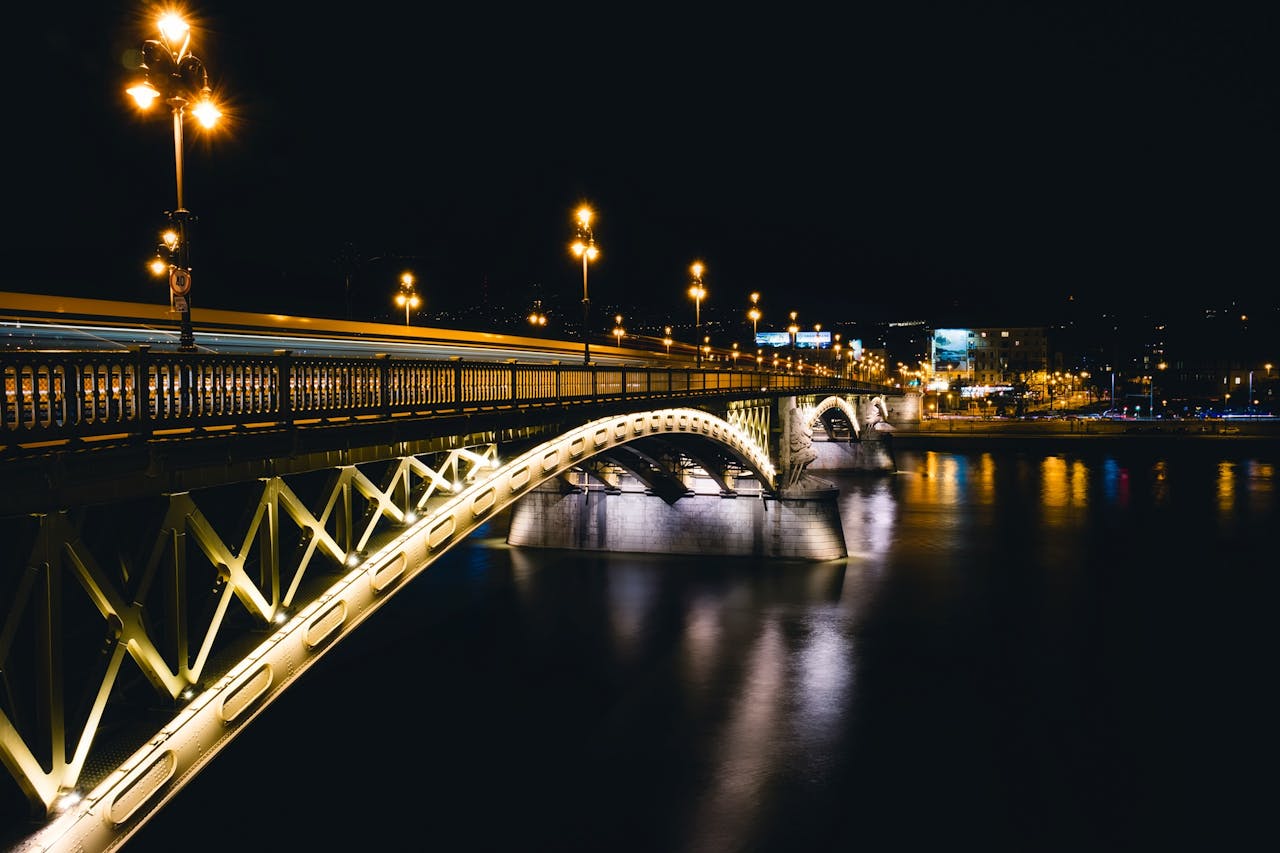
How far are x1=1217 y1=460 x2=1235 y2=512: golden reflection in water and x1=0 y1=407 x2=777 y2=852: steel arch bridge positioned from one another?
5216 centimetres

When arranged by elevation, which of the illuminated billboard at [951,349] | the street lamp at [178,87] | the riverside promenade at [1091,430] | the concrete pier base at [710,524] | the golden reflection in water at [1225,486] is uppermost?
the illuminated billboard at [951,349]

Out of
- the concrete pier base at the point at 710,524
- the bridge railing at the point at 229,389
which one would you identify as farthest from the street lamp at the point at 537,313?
the bridge railing at the point at 229,389

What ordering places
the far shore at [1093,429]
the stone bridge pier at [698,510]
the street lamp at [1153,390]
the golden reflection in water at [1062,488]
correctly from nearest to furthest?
the stone bridge pier at [698,510], the golden reflection in water at [1062,488], the far shore at [1093,429], the street lamp at [1153,390]

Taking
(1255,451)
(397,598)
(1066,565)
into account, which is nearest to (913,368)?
(1255,451)

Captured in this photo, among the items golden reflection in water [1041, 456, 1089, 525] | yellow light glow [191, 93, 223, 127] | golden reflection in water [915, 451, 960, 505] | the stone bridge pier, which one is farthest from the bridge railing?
golden reflection in water [915, 451, 960, 505]

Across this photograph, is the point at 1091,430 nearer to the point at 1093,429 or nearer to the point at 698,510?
the point at 1093,429

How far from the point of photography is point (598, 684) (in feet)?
75.3

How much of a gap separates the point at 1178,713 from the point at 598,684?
40.3 ft

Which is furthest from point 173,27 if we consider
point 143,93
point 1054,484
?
point 1054,484

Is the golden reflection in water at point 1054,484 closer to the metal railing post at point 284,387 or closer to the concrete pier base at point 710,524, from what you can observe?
the concrete pier base at point 710,524

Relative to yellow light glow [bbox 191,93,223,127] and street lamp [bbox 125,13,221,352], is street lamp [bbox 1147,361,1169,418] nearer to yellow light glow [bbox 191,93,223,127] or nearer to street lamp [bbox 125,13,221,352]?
yellow light glow [bbox 191,93,223,127]

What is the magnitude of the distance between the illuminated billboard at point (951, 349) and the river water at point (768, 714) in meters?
145

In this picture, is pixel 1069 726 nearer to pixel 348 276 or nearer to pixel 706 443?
pixel 706 443

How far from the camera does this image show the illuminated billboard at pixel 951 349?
17850 centimetres
